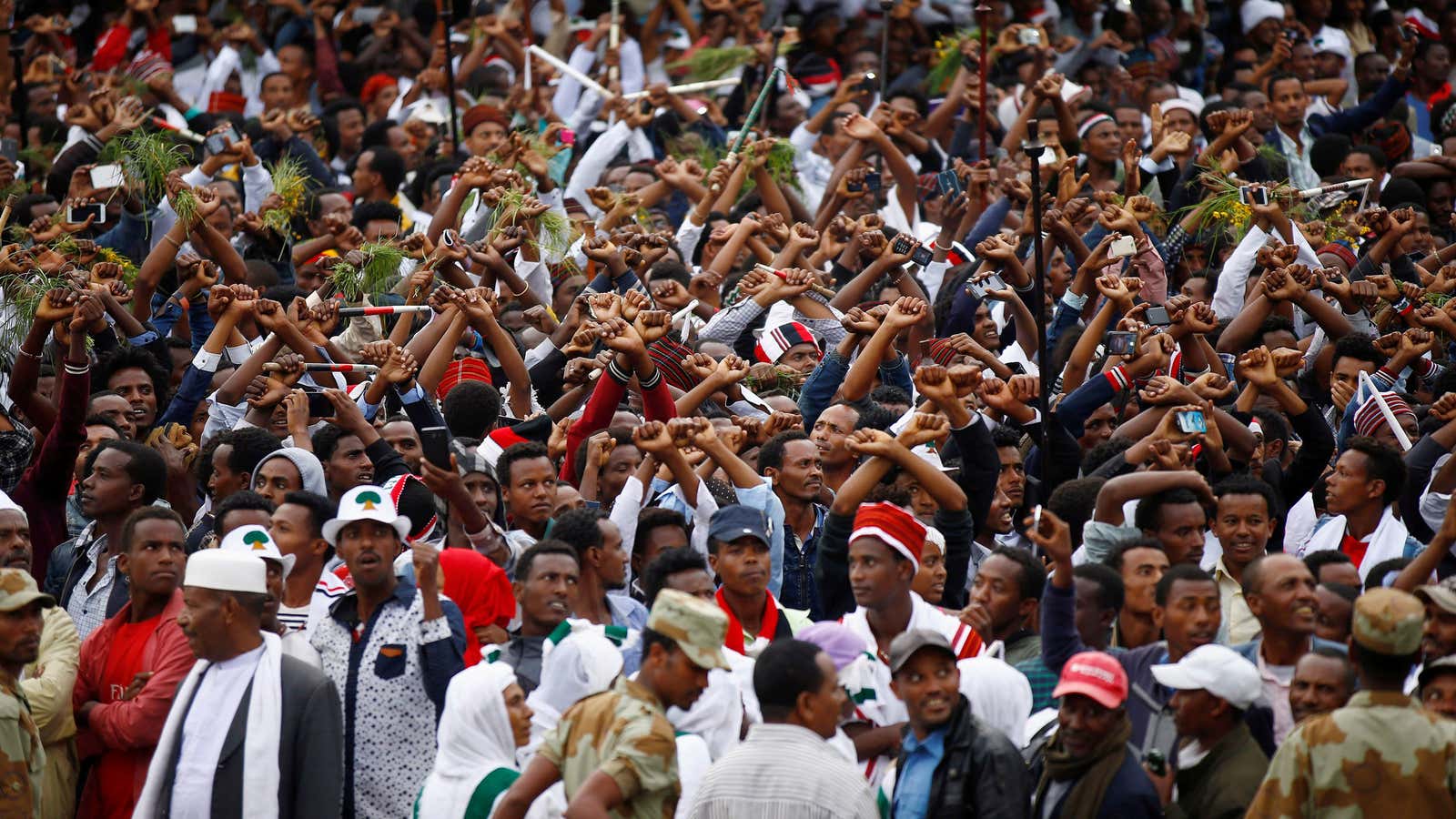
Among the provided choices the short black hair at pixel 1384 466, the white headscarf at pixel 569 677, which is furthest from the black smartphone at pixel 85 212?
the short black hair at pixel 1384 466

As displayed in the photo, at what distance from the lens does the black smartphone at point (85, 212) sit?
11.8 metres

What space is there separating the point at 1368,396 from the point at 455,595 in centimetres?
475

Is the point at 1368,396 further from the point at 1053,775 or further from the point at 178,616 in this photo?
the point at 178,616

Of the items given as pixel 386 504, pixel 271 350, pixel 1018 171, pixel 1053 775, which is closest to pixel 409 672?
pixel 386 504

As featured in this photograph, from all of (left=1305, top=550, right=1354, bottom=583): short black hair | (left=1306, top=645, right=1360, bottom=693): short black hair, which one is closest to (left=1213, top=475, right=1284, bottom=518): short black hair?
(left=1305, top=550, right=1354, bottom=583): short black hair

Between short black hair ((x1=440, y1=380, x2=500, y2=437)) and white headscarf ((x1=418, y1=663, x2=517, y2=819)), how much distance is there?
3.53m

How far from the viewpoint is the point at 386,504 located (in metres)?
7.09

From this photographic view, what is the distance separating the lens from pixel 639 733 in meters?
5.61

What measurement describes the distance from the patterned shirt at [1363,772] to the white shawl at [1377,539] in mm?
2640

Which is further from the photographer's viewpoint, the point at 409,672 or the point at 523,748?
the point at 409,672

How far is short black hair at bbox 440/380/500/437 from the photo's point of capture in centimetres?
965

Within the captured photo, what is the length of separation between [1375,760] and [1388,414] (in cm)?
421

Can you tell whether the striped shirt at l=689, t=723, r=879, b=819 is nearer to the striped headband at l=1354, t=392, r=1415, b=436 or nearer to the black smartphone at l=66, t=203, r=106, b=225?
the striped headband at l=1354, t=392, r=1415, b=436

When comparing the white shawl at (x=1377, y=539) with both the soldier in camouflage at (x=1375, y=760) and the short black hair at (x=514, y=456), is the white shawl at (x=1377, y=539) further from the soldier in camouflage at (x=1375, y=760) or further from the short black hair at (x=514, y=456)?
the short black hair at (x=514, y=456)
